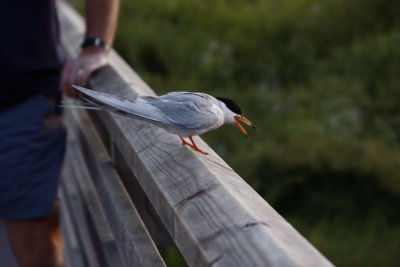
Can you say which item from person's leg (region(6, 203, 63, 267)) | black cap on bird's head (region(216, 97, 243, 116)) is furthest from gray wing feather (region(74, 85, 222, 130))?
person's leg (region(6, 203, 63, 267))

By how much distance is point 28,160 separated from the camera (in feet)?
9.37

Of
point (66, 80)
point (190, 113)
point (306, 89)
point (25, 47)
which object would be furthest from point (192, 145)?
point (306, 89)

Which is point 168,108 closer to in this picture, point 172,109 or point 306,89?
point 172,109

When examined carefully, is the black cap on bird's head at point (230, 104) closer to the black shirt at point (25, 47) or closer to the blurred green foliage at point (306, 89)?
the black shirt at point (25, 47)

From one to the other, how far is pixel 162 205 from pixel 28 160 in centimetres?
138

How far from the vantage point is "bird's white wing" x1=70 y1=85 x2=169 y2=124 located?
1838 millimetres

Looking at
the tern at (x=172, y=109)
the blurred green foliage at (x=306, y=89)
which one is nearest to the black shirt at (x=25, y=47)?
the tern at (x=172, y=109)

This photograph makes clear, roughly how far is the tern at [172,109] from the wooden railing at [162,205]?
0.05 meters

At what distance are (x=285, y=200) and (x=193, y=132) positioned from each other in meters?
3.48

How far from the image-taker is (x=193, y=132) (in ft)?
6.47

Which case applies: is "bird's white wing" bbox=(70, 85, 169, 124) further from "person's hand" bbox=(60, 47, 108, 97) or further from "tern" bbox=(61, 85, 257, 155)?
"person's hand" bbox=(60, 47, 108, 97)

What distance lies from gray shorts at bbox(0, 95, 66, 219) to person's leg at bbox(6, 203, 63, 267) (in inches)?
2.1

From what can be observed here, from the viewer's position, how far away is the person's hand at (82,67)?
→ 2832 millimetres

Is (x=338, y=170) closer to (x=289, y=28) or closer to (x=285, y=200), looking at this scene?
(x=285, y=200)
